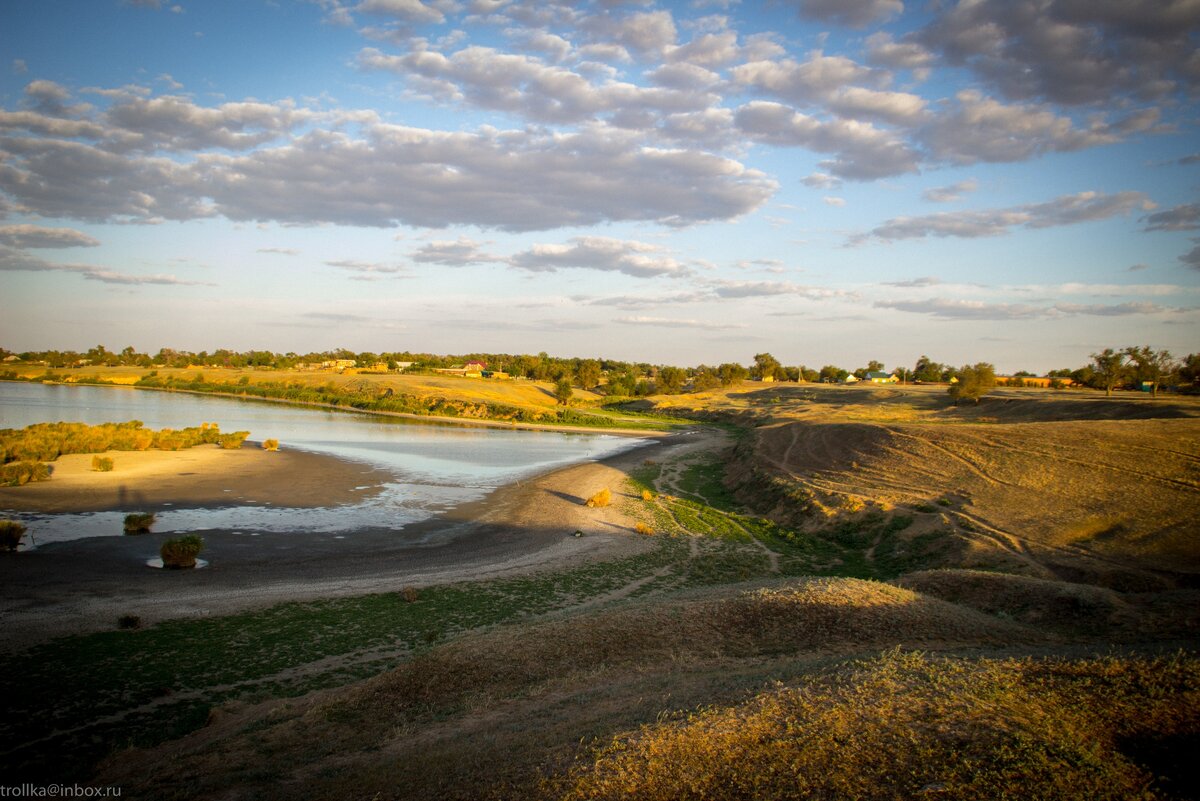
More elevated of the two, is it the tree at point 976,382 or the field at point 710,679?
the tree at point 976,382

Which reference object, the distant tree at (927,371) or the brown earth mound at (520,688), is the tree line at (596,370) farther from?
the brown earth mound at (520,688)

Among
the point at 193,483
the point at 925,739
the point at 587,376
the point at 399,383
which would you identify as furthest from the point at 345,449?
the point at 587,376

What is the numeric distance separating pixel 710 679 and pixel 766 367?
148132 mm

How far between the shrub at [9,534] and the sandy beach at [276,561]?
0.61m

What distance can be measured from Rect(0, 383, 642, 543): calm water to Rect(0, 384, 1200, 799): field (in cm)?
1115

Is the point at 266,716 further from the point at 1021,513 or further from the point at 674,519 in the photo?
the point at 1021,513

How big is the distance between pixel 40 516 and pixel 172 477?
28.5 feet

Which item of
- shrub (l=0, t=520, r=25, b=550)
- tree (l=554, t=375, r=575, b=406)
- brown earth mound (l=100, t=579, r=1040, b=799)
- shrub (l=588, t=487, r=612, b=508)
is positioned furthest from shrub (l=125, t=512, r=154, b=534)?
tree (l=554, t=375, r=575, b=406)

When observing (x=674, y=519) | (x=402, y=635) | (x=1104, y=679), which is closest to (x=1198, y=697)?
(x=1104, y=679)

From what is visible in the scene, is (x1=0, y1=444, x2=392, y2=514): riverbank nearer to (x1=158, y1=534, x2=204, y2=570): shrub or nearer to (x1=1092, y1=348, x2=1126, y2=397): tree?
(x1=158, y1=534, x2=204, y2=570): shrub

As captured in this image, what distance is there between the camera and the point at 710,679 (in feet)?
29.8

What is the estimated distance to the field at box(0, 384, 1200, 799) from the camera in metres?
6.11

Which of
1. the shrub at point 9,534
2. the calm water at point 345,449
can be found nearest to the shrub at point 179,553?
the shrub at point 9,534

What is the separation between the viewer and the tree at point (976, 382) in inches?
2409
